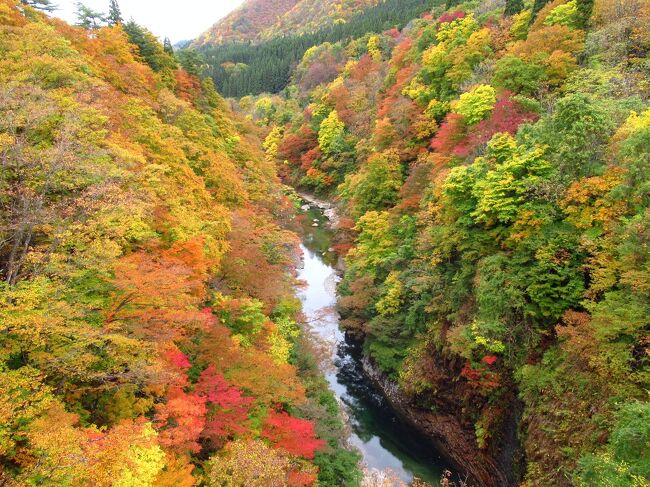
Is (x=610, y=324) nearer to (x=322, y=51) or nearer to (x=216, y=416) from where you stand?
(x=216, y=416)

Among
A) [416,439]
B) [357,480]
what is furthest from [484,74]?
[357,480]

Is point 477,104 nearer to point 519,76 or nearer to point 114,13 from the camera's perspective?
point 519,76

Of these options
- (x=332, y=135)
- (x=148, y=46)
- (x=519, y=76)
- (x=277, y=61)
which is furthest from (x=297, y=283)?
(x=277, y=61)

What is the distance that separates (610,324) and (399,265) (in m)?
15.9

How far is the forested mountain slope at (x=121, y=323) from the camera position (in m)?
9.10

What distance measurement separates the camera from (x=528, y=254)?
1853cm

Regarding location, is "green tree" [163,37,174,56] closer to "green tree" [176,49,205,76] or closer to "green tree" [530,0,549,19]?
"green tree" [176,49,205,76]

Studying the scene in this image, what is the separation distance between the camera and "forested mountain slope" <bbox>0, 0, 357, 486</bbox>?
9.10m

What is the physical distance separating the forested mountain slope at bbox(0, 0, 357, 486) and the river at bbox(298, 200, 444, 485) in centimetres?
482

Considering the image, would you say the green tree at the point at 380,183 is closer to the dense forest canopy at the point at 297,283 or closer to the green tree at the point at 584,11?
the dense forest canopy at the point at 297,283

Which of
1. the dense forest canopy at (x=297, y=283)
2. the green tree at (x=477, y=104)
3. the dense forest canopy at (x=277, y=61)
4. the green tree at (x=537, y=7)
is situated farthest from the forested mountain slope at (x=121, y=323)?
the dense forest canopy at (x=277, y=61)

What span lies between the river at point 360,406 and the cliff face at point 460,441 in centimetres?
60

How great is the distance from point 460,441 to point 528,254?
33.2 feet

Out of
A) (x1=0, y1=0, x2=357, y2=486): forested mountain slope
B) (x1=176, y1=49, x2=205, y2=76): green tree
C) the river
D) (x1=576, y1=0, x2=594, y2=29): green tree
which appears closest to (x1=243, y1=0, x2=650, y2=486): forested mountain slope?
(x1=576, y1=0, x2=594, y2=29): green tree
